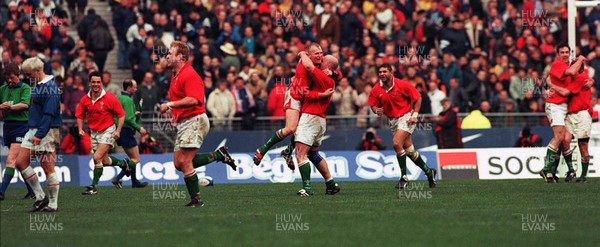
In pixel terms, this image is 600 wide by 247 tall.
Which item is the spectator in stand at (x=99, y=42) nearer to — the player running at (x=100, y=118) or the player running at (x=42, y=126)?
the player running at (x=100, y=118)

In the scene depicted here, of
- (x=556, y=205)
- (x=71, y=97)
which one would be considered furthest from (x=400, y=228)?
(x=71, y=97)

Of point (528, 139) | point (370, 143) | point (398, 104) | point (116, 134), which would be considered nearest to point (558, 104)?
point (398, 104)

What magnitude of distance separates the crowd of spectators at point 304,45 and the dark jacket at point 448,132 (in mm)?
1398

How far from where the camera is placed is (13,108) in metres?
17.4

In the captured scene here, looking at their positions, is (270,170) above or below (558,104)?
below

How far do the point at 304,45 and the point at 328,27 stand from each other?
0.84m

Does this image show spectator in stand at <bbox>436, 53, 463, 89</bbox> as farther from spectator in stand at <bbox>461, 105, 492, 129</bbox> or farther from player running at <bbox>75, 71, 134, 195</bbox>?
player running at <bbox>75, 71, 134, 195</bbox>

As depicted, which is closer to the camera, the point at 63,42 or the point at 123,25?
the point at 63,42

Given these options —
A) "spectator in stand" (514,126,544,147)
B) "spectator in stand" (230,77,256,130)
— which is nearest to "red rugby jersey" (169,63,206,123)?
"spectator in stand" (230,77,256,130)

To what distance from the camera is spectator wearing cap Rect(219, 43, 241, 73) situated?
101 ft

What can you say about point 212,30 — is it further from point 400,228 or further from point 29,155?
point 400,228

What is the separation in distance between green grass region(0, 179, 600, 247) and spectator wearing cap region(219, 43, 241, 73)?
10934 mm

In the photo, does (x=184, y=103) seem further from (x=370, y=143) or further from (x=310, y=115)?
(x=370, y=143)

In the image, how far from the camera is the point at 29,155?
16.1m
